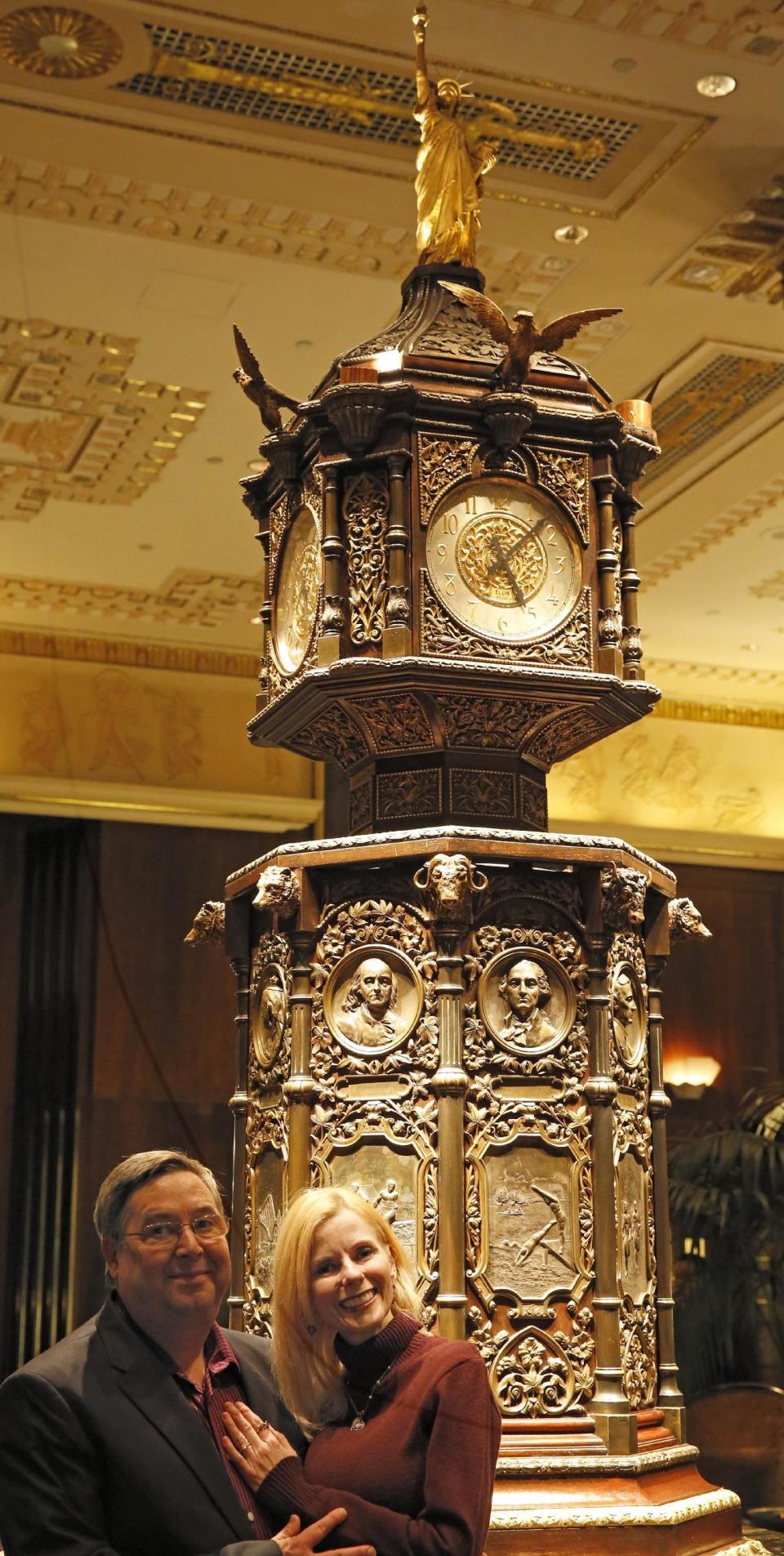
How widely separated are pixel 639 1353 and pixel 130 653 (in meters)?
9.29

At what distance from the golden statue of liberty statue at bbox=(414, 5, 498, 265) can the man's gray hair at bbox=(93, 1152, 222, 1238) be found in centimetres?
222

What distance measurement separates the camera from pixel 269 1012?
347 centimetres

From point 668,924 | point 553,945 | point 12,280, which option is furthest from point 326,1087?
point 12,280

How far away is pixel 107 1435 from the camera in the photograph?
225 centimetres

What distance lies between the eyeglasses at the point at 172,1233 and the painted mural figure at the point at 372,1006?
0.88 meters

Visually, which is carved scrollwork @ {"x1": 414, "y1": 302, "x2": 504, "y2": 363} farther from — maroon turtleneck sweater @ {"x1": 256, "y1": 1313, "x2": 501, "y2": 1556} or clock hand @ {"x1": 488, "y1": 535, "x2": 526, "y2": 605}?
maroon turtleneck sweater @ {"x1": 256, "y1": 1313, "x2": 501, "y2": 1556}

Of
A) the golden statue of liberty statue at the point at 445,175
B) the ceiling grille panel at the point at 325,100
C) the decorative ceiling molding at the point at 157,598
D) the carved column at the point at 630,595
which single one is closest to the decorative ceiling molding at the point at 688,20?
the ceiling grille panel at the point at 325,100

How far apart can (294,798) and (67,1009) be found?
6.80 ft

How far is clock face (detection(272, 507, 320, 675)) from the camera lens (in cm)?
360

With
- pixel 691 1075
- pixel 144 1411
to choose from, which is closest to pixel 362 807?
pixel 144 1411

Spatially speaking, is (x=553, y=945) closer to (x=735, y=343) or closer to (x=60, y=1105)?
(x=735, y=343)

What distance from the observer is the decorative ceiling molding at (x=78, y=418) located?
835cm

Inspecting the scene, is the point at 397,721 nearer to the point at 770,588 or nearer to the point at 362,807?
the point at 362,807

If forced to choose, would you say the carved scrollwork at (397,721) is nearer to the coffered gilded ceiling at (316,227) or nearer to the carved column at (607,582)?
the carved column at (607,582)
